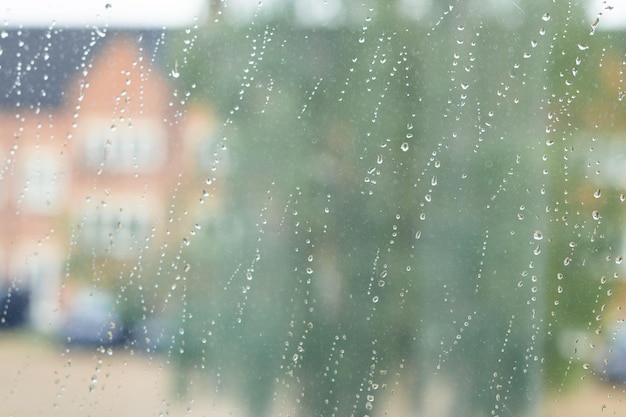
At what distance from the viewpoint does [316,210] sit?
46.9 inches

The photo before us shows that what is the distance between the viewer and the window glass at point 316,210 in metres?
1.13

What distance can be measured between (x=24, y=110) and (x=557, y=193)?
36.3 inches

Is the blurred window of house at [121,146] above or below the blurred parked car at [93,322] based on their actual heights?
above

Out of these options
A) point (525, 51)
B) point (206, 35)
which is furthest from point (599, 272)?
point (206, 35)

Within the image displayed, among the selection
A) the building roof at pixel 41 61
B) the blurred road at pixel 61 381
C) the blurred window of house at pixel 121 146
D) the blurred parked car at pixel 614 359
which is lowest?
the blurred road at pixel 61 381

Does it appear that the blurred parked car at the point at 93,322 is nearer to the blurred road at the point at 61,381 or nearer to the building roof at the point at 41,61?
the blurred road at the point at 61,381

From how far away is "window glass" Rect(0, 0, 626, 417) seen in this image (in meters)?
1.13

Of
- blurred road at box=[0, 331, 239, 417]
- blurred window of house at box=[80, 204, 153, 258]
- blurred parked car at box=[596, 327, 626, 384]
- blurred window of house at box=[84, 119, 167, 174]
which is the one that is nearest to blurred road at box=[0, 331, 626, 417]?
blurred road at box=[0, 331, 239, 417]

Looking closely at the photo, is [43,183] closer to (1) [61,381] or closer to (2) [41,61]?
(2) [41,61]

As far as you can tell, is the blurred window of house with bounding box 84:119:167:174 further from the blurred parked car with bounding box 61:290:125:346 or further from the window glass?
the blurred parked car with bounding box 61:290:125:346

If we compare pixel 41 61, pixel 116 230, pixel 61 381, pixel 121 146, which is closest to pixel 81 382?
pixel 61 381

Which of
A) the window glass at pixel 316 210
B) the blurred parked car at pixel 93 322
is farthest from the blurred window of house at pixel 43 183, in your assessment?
the blurred parked car at pixel 93 322

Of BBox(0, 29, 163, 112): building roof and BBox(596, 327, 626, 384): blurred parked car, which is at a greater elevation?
BBox(0, 29, 163, 112): building roof

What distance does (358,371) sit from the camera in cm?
116
